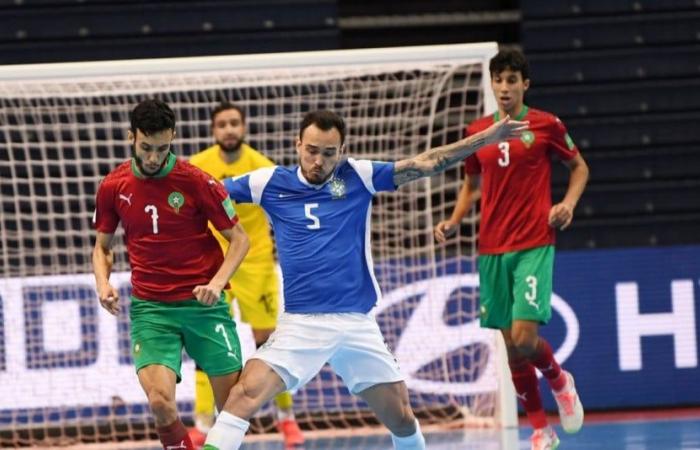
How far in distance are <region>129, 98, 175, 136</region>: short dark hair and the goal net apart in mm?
2865

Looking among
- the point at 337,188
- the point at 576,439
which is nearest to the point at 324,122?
the point at 337,188

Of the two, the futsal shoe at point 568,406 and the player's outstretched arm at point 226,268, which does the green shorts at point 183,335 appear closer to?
the player's outstretched arm at point 226,268

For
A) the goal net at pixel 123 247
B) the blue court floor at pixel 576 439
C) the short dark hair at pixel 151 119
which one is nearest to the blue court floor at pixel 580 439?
the blue court floor at pixel 576 439

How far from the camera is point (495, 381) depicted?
375 inches

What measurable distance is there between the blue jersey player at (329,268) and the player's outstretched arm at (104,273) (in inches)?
24.4

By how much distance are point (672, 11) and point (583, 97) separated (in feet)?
3.45

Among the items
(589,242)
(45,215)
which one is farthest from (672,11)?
(45,215)

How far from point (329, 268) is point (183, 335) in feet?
2.59

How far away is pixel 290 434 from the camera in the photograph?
8.65 metres

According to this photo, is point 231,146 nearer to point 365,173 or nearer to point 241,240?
point 241,240

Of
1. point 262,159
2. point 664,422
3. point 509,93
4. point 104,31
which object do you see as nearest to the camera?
point 509,93

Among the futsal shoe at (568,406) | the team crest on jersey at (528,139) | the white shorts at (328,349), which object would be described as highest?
the team crest on jersey at (528,139)

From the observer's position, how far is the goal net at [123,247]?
904 cm

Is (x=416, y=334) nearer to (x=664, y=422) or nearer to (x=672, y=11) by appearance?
(x=664, y=422)
